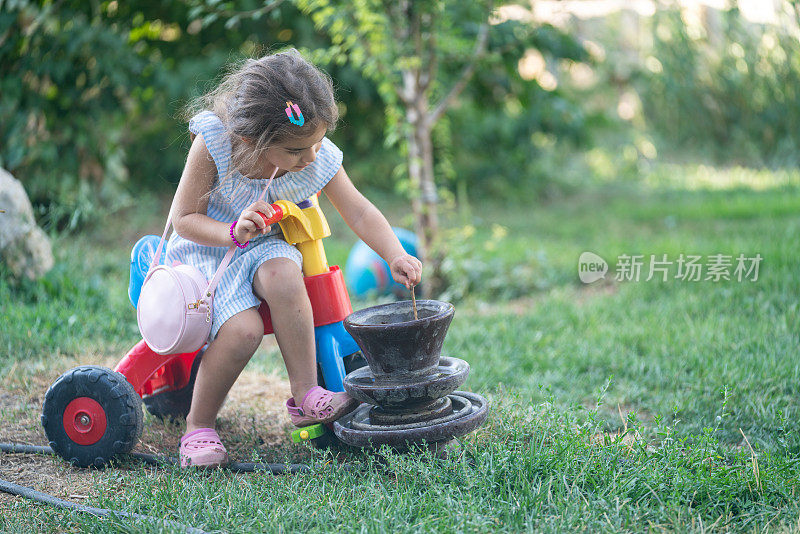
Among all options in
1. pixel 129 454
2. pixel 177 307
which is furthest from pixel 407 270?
pixel 129 454

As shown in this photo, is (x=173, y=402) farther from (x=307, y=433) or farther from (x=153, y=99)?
(x=153, y=99)

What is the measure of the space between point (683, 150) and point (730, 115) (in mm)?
1118

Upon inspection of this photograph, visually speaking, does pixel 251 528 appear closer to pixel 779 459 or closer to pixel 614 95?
pixel 779 459

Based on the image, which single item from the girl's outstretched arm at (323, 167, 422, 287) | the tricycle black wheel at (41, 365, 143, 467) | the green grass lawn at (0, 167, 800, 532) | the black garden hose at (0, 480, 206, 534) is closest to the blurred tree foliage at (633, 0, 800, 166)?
the green grass lawn at (0, 167, 800, 532)

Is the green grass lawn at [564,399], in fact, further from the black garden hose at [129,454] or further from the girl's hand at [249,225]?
the girl's hand at [249,225]

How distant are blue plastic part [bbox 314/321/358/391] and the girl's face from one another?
54 centimetres

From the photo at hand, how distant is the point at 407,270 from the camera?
2410mm

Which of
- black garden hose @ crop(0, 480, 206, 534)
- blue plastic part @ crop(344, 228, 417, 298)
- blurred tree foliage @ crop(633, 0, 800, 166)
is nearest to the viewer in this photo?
black garden hose @ crop(0, 480, 206, 534)

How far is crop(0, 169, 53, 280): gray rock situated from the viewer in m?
4.11

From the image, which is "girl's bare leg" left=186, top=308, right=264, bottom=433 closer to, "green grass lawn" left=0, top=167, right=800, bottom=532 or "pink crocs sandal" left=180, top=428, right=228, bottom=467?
"pink crocs sandal" left=180, top=428, right=228, bottom=467

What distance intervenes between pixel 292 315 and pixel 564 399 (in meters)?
1.25

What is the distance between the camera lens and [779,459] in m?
→ 2.28

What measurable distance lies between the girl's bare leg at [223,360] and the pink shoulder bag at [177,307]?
0.07 metres

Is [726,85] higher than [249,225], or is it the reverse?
[726,85]
